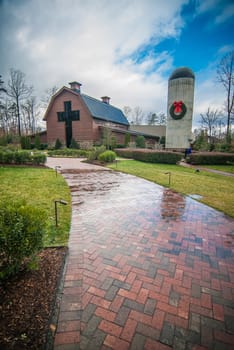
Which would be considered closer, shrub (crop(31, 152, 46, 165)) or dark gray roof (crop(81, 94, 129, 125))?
shrub (crop(31, 152, 46, 165))

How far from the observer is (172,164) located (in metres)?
15.2

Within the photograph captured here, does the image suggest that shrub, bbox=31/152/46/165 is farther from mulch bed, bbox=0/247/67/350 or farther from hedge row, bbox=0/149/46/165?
mulch bed, bbox=0/247/67/350

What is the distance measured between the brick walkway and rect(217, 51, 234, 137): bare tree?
2482cm

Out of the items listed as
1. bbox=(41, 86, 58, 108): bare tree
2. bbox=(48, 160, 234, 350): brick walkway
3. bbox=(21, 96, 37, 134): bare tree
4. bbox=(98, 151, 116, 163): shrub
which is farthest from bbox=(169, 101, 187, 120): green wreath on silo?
bbox=(21, 96, 37, 134): bare tree

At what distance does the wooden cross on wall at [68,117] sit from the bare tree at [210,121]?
26814 mm

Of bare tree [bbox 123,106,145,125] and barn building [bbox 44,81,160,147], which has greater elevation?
bare tree [bbox 123,106,145,125]

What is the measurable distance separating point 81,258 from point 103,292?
701 millimetres

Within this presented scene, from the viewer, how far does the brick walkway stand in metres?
1.48

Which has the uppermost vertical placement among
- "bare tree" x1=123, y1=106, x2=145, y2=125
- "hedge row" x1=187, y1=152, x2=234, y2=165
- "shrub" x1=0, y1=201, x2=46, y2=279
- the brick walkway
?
"bare tree" x1=123, y1=106, x2=145, y2=125

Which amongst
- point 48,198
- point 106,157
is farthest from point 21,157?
point 48,198

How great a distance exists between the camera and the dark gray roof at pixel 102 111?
82.3ft

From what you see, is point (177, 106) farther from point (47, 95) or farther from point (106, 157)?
point (47, 95)

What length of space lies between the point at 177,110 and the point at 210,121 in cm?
1891

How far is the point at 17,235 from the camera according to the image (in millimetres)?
1831
